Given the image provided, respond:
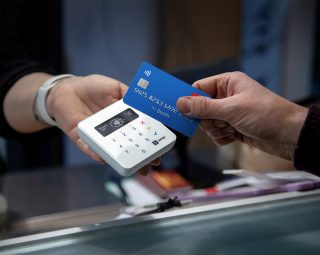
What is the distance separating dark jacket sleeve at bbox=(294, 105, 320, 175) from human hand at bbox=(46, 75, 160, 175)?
28cm

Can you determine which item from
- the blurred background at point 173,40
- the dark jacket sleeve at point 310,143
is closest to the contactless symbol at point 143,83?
the dark jacket sleeve at point 310,143

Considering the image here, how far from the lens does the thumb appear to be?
1.81ft

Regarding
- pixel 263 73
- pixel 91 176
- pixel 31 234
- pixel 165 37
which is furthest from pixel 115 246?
pixel 263 73

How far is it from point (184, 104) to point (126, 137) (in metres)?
0.09

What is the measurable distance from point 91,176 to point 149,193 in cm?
27

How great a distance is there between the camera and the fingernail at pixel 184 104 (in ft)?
1.81

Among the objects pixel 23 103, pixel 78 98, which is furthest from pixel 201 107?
pixel 23 103

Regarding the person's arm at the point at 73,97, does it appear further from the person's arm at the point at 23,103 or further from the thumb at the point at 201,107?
Result: the thumb at the point at 201,107

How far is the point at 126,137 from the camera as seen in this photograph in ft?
1.79

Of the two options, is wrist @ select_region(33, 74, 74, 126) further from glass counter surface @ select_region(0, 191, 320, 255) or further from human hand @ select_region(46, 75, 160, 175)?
glass counter surface @ select_region(0, 191, 320, 255)

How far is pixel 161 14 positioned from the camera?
4.94 feet

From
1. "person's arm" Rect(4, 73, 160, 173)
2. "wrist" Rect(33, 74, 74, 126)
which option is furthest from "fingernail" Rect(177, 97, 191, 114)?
"wrist" Rect(33, 74, 74, 126)

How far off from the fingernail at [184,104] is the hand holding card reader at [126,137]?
35 mm

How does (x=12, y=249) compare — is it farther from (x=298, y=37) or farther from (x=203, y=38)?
(x=298, y=37)
